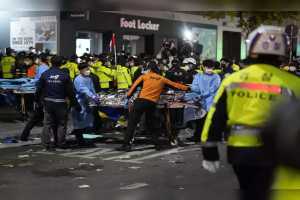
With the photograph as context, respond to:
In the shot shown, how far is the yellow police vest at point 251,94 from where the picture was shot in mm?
4043

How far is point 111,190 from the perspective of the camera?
7832 mm

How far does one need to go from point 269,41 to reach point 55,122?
25.4 feet

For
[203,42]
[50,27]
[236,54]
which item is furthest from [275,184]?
[236,54]

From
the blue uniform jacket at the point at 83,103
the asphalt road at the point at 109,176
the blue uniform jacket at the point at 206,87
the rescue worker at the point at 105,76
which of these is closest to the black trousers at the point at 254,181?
the asphalt road at the point at 109,176

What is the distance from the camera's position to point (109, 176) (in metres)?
8.88

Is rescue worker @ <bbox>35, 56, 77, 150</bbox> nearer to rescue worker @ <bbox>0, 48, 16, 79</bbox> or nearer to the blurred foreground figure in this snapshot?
rescue worker @ <bbox>0, 48, 16, 79</bbox>

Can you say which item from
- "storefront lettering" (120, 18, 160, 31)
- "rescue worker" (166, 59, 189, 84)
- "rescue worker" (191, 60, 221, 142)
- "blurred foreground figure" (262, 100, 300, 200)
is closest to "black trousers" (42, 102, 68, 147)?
"rescue worker" (191, 60, 221, 142)

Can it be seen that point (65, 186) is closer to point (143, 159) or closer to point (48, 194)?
point (48, 194)

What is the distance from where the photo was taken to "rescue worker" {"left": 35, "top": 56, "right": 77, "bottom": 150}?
11.0 m

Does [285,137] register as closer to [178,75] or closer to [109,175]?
[109,175]

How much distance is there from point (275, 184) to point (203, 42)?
109 feet

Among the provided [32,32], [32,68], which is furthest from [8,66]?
[32,32]

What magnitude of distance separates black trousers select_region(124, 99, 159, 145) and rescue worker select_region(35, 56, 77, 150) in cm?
116

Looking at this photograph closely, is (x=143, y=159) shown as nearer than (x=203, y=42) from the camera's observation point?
Yes
